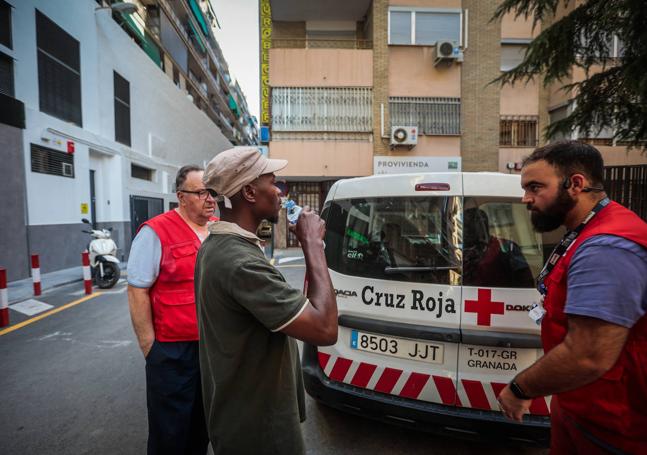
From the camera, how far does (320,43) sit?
15328 mm

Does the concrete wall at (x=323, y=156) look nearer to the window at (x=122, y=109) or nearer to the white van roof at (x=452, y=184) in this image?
the window at (x=122, y=109)

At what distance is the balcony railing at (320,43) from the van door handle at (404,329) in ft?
49.9

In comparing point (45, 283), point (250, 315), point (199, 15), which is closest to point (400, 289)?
point (250, 315)

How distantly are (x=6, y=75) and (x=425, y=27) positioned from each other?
48.1ft

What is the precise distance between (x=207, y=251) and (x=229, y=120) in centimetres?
4716

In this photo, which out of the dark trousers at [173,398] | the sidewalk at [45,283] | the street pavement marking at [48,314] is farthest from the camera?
the sidewalk at [45,283]

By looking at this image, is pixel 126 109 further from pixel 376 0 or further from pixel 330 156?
pixel 376 0

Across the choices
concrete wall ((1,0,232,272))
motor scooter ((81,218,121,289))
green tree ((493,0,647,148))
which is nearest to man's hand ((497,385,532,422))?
green tree ((493,0,647,148))

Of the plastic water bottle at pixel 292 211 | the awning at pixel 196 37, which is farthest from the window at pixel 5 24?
the awning at pixel 196 37

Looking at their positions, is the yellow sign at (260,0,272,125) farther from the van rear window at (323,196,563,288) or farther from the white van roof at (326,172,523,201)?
the van rear window at (323,196,563,288)

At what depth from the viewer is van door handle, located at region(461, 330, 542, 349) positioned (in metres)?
1.99

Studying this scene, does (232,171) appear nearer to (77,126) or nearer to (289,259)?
(289,259)

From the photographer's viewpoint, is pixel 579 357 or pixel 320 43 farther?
pixel 320 43

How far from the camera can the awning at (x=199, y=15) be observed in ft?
76.8
